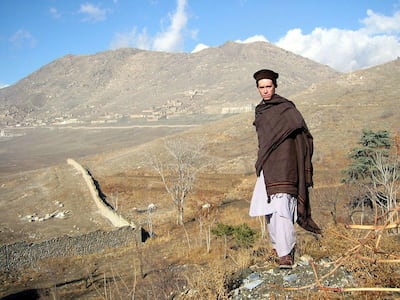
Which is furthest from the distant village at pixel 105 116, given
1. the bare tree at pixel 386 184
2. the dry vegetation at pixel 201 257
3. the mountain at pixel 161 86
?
the bare tree at pixel 386 184

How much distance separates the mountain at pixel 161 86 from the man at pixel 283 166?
9791 centimetres

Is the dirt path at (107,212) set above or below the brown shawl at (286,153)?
below

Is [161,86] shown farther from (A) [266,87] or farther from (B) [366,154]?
(A) [266,87]

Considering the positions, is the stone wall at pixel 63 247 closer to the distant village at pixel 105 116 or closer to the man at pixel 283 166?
the man at pixel 283 166

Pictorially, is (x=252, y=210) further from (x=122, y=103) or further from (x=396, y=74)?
(x=122, y=103)

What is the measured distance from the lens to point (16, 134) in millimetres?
111938

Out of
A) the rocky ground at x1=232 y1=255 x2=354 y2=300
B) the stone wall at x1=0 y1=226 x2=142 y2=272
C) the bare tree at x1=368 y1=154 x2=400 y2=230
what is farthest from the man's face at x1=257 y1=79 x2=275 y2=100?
the stone wall at x1=0 y1=226 x2=142 y2=272

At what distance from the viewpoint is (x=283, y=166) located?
11.1 ft

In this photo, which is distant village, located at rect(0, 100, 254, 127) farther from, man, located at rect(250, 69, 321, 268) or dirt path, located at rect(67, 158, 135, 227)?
man, located at rect(250, 69, 321, 268)

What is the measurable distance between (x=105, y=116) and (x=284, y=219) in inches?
5017

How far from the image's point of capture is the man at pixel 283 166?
336 cm

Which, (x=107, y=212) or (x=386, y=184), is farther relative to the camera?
(x=107, y=212)

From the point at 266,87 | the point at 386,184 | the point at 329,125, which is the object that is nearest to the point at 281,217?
the point at 266,87

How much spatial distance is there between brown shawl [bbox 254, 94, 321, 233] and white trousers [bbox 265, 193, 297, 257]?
0.19ft
